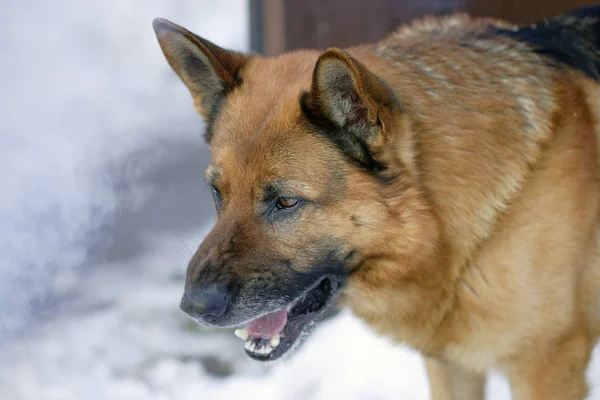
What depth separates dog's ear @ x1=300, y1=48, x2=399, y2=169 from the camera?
2.04m

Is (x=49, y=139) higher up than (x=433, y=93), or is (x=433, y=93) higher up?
(x=433, y=93)

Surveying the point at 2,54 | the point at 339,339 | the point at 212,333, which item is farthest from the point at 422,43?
the point at 2,54

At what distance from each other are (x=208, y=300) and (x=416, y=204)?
2.68 feet

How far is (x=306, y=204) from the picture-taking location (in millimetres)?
2248

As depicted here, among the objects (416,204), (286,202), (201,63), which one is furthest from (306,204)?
(201,63)

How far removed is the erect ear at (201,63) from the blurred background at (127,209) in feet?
3.91

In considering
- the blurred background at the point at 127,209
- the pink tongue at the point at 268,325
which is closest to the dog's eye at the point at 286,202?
the pink tongue at the point at 268,325

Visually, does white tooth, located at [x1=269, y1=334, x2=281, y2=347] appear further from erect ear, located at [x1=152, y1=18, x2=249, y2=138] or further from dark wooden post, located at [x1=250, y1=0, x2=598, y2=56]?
dark wooden post, located at [x1=250, y1=0, x2=598, y2=56]

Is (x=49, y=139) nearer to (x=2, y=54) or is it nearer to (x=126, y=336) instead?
(x=2, y=54)

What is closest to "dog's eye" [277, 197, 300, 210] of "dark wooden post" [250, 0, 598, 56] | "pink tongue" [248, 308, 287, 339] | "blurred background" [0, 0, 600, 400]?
"pink tongue" [248, 308, 287, 339]

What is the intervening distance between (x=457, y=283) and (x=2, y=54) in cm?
439

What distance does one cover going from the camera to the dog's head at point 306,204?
2.21 meters

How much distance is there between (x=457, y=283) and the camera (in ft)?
7.98

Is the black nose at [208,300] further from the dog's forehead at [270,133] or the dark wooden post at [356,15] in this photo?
the dark wooden post at [356,15]
